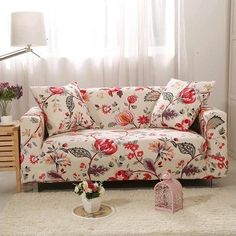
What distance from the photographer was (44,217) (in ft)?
8.32

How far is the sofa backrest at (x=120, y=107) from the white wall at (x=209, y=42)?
0.88 m

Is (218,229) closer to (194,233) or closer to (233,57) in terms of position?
(194,233)

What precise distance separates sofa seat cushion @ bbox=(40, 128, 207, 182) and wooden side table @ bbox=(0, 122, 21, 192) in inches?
8.0

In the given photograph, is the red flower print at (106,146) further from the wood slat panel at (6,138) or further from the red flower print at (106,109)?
the wood slat panel at (6,138)

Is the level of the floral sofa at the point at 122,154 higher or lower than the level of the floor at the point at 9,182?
higher

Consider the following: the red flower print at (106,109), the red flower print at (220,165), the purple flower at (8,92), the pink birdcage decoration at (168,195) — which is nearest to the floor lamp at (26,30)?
the purple flower at (8,92)

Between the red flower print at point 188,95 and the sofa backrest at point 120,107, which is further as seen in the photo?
the sofa backrest at point 120,107

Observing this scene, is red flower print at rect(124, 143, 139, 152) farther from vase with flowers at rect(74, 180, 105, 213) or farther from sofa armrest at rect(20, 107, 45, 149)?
sofa armrest at rect(20, 107, 45, 149)

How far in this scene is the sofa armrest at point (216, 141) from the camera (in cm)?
296

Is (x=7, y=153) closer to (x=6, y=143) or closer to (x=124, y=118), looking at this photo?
(x=6, y=143)

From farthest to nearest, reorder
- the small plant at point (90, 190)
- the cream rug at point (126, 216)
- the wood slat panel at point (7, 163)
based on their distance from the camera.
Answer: the wood slat panel at point (7, 163)
the small plant at point (90, 190)
the cream rug at point (126, 216)

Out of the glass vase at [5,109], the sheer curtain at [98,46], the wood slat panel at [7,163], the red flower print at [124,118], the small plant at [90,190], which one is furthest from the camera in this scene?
the sheer curtain at [98,46]

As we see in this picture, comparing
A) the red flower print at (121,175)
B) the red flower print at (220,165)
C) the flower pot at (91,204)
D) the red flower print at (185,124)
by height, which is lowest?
the flower pot at (91,204)

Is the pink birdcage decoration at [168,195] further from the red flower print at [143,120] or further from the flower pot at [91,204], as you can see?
the red flower print at [143,120]
